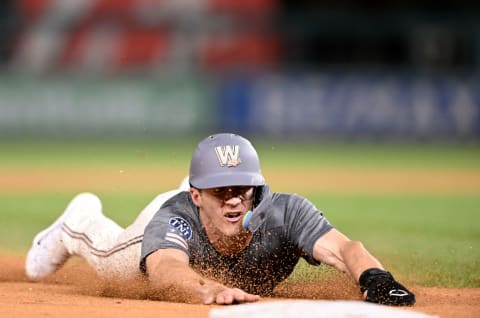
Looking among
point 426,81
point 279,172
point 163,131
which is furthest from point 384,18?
point 279,172

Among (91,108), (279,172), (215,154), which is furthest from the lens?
(91,108)

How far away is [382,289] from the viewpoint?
4.97 meters

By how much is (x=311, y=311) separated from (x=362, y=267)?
834 mm

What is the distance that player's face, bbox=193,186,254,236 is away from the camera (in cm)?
529

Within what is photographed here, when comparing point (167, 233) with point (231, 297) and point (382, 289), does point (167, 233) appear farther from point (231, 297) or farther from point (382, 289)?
point (382, 289)

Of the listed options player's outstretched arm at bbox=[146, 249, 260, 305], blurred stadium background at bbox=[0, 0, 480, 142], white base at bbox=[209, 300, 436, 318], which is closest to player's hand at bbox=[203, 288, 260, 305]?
player's outstretched arm at bbox=[146, 249, 260, 305]

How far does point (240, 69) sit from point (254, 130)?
1623 millimetres

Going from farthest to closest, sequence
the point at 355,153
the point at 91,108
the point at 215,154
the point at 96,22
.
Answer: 1. the point at 96,22
2. the point at 91,108
3. the point at 355,153
4. the point at 215,154

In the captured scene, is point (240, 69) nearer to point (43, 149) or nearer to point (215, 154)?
point (43, 149)

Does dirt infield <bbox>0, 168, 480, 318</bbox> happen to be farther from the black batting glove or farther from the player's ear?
the player's ear

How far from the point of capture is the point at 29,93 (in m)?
21.6

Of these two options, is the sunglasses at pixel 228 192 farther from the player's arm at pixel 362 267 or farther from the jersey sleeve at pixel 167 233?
the player's arm at pixel 362 267

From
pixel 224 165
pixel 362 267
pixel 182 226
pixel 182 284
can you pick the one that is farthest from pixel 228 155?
pixel 362 267

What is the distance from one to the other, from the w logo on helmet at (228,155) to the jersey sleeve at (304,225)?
424mm
